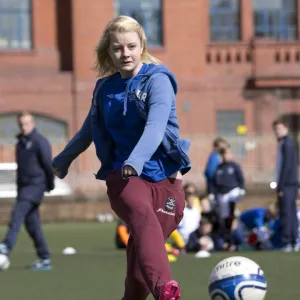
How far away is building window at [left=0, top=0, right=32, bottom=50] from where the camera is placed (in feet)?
128

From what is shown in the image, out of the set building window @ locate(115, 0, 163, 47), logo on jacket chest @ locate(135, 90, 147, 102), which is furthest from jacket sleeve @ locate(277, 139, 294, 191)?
building window @ locate(115, 0, 163, 47)

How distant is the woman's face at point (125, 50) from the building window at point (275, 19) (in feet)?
108

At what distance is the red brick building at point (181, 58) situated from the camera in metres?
38.7

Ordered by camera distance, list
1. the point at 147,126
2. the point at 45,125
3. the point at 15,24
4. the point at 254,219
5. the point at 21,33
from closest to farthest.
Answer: the point at 147,126, the point at 254,219, the point at 45,125, the point at 15,24, the point at 21,33

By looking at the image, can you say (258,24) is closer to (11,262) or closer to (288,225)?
(288,225)

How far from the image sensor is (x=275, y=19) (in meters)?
40.2

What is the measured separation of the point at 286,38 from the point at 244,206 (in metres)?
10.5

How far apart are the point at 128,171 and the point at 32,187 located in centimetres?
815

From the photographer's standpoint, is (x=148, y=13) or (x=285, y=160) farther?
(x=148, y=13)

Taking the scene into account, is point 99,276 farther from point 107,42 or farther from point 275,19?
point 275,19

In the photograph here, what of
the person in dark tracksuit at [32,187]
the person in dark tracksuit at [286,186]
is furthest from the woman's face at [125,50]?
the person in dark tracksuit at [286,186]

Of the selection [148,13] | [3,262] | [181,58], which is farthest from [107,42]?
[148,13]

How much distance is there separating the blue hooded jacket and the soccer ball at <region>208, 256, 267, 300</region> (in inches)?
77.6

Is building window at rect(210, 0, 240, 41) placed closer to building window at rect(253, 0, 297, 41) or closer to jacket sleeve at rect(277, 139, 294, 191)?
building window at rect(253, 0, 297, 41)
